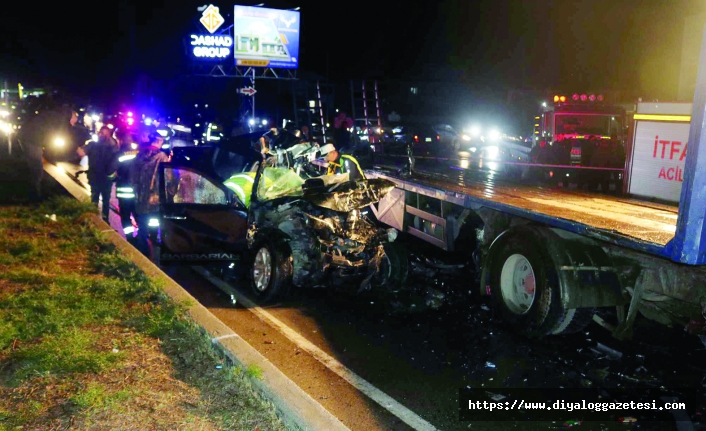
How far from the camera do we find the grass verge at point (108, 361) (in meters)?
3.76

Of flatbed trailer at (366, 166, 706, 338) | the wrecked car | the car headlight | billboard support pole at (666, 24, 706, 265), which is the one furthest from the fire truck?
billboard support pole at (666, 24, 706, 265)

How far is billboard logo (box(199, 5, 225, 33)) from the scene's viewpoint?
33.2 metres

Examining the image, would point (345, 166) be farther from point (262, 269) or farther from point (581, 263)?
point (581, 263)

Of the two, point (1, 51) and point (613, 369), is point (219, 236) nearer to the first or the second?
point (613, 369)

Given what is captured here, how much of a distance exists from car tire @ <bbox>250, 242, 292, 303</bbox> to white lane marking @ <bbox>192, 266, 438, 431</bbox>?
187 millimetres

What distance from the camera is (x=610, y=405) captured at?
4.60 m

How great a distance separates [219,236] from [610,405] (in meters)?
4.92

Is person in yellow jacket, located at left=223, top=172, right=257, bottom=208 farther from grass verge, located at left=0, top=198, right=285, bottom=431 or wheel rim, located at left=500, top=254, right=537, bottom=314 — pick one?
wheel rim, located at left=500, top=254, right=537, bottom=314

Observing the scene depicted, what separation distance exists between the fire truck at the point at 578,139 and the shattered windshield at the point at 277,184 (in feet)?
30.3

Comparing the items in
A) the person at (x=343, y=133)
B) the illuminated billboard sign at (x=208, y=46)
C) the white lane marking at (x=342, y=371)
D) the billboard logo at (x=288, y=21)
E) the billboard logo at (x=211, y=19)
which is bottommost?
the white lane marking at (x=342, y=371)

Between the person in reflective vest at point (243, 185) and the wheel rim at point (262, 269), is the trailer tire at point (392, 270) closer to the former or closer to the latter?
the wheel rim at point (262, 269)

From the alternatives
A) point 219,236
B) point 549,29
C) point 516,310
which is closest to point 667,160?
point 516,310

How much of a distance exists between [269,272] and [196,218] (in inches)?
51.1

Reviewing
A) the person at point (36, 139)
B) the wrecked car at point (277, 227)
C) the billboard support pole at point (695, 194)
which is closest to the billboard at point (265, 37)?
the person at point (36, 139)
